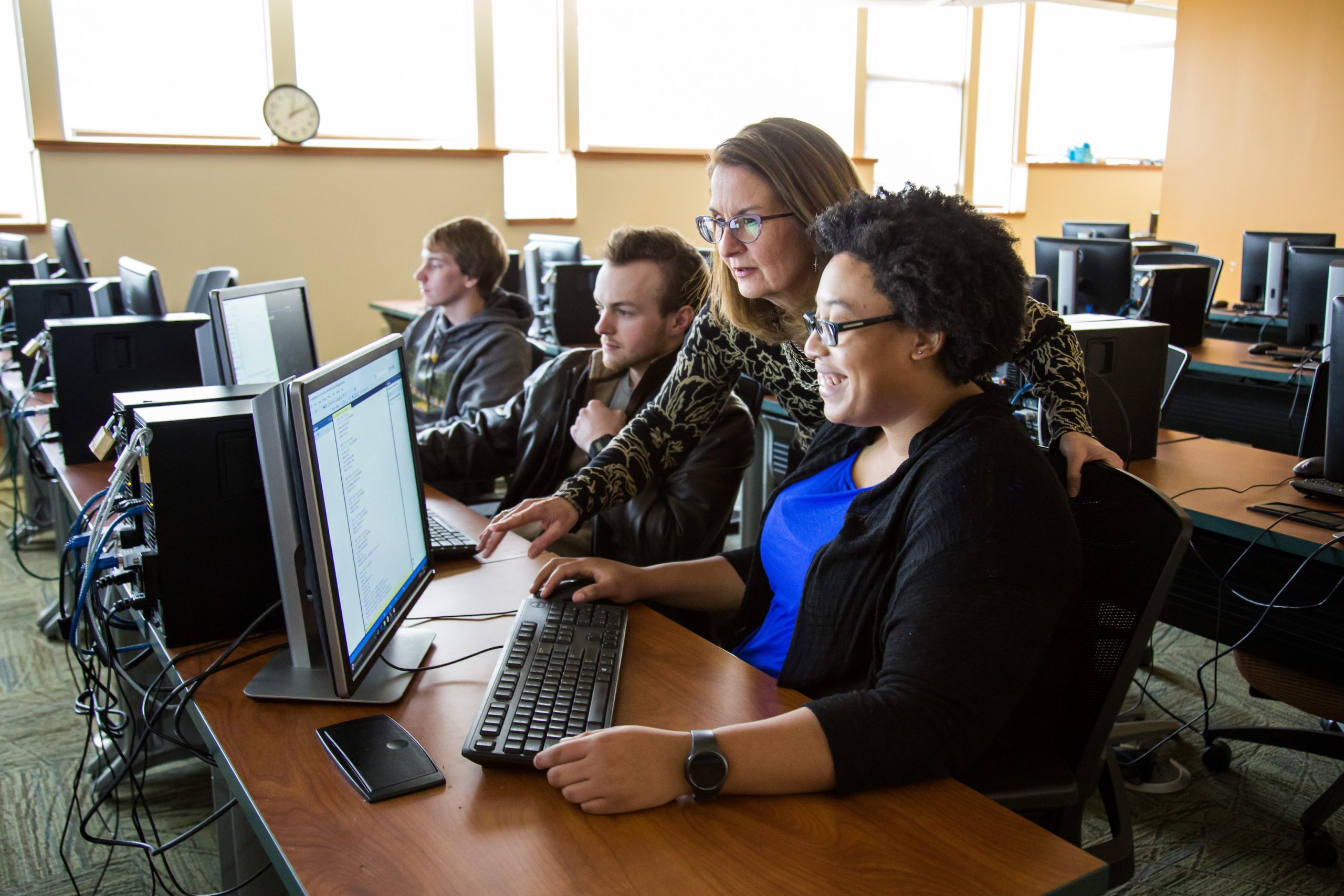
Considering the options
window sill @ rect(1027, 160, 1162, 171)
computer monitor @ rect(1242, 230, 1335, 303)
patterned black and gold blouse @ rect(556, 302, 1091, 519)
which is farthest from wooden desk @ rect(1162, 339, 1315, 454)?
window sill @ rect(1027, 160, 1162, 171)

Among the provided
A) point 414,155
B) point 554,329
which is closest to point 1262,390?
point 554,329

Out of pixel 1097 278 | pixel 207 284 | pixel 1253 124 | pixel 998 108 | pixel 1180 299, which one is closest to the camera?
pixel 207 284

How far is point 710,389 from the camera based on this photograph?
6.32 ft

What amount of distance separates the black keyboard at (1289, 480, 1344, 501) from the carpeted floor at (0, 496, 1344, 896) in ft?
2.28

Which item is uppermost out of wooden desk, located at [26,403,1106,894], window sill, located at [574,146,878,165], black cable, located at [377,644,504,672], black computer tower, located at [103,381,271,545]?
window sill, located at [574,146,878,165]

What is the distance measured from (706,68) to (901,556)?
23.3ft

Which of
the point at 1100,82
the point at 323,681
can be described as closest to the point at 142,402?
the point at 323,681

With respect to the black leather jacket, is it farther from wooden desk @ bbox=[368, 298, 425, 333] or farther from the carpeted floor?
wooden desk @ bbox=[368, 298, 425, 333]

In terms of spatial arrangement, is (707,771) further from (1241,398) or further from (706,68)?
(706,68)

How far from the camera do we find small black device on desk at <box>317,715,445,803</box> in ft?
3.34

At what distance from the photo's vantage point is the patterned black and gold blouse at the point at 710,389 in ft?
5.63

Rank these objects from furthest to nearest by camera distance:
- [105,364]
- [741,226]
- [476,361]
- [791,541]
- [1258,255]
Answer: [1258,255] → [476,361] → [105,364] → [741,226] → [791,541]

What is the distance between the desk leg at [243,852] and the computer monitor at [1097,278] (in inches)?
164

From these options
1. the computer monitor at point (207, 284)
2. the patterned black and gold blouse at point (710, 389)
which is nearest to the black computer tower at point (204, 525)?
the patterned black and gold blouse at point (710, 389)
